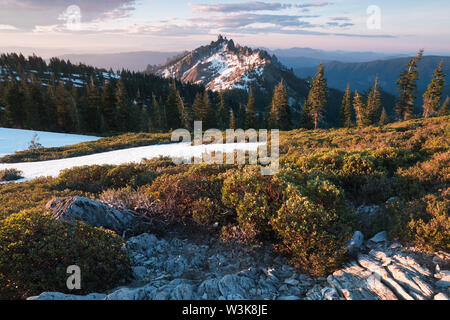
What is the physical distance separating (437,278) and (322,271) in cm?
161

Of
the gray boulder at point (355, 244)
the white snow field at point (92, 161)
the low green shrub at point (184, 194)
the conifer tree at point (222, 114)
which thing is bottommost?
the white snow field at point (92, 161)

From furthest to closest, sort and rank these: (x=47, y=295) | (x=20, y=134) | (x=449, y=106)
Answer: (x=449, y=106) → (x=20, y=134) → (x=47, y=295)

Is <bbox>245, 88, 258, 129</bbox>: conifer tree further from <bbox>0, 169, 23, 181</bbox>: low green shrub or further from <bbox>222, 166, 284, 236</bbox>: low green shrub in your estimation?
<bbox>222, 166, 284, 236</bbox>: low green shrub

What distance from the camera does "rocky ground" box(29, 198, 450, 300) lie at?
3.48 meters

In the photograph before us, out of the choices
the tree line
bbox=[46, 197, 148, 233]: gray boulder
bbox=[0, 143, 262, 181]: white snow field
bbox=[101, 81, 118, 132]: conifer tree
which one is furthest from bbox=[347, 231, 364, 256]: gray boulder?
bbox=[101, 81, 118, 132]: conifer tree

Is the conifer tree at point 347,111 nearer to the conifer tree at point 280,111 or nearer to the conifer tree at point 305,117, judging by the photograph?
the conifer tree at point 305,117

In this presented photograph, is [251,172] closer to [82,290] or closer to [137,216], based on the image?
[137,216]

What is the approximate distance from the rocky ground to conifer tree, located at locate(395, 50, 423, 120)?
50.3m

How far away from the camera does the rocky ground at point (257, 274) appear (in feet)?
11.4

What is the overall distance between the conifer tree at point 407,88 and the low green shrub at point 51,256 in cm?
5302

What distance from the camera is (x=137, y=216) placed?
6141mm

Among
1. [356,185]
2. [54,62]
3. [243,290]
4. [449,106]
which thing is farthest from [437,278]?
[54,62]

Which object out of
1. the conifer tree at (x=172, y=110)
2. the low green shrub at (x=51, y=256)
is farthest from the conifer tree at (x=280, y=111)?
the low green shrub at (x=51, y=256)

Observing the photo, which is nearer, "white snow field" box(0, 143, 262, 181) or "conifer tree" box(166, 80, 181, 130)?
"white snow field" box(0, 143, 262, 181)
